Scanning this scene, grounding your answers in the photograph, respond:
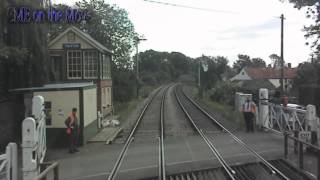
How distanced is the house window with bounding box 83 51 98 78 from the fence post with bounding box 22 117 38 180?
24.6 meters

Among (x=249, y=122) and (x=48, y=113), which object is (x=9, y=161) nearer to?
(x=48, y=113)

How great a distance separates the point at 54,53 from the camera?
35.4 meters

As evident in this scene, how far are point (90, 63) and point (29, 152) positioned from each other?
81.8ft

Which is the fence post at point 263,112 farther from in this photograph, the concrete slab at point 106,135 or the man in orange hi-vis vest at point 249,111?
the concrete slab at point 106,135

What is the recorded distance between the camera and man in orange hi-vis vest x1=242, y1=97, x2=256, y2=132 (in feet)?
78.2

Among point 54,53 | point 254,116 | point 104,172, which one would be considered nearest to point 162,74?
point 54,53

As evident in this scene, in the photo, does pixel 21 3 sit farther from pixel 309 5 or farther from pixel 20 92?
pixel 309 5

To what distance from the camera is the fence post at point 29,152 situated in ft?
34.8

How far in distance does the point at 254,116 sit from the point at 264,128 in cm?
74

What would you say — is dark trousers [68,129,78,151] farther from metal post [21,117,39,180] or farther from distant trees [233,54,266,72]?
distant trees [233,54,266,72]

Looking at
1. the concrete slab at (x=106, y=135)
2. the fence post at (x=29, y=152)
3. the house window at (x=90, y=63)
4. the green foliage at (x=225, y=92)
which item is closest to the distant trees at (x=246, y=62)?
the green foliage at (x=225, y=92)

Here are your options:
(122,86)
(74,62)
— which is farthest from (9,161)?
(122,86)

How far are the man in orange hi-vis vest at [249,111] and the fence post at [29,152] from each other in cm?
1427

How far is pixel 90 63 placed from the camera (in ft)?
116
